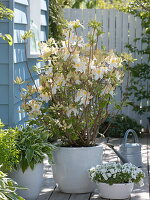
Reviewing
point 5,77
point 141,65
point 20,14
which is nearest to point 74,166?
point 5,77

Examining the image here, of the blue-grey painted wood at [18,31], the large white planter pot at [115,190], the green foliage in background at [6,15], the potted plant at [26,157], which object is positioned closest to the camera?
the green foliage in background at [6,15]

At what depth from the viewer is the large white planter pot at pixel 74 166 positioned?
551 cm

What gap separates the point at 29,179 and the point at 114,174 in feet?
2.66

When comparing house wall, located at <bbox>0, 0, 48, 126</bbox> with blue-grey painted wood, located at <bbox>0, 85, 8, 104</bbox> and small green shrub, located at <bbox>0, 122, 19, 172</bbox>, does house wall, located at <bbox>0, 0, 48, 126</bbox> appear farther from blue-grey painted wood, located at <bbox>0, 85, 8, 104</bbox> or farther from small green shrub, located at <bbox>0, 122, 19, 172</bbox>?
small green shrub, located at <bbox>0, 122, 19, 172</bbox>

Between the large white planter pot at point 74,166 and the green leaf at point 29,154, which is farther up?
the green leaf at point 29,154

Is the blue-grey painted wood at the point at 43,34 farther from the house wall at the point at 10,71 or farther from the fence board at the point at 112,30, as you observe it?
the fence board at the point at 112,30

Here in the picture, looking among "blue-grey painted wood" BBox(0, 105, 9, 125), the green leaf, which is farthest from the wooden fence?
the green leaf

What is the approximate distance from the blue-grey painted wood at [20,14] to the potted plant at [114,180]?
6.24ft

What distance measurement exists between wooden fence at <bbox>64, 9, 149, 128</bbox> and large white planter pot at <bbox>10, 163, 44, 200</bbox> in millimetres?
4817

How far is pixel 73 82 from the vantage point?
5445 millimetres

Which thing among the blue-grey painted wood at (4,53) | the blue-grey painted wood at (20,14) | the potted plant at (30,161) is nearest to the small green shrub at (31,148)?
the potted plant at (30,161)

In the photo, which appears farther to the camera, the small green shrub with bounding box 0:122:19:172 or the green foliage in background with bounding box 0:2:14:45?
the small green shrub with bounding box 0:122:19:172

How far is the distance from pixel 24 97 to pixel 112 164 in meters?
1.09

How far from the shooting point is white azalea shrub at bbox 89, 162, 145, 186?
5.35 m
